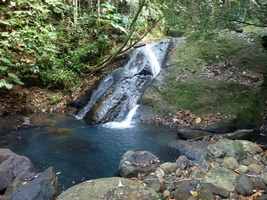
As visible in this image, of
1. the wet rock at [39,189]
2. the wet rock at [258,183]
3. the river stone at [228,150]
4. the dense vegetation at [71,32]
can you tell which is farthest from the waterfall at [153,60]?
the wet rock at [39,189]

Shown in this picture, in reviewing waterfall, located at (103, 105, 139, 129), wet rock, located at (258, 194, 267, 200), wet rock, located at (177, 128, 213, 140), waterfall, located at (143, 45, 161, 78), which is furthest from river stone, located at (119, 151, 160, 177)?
waterfall, located at (143, 45, 161, 78)

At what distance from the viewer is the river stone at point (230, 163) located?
20.6 ft

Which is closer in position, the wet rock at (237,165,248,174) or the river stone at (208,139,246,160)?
the wet rock at (237,165,248,174)

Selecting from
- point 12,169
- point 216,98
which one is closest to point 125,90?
point 216,98

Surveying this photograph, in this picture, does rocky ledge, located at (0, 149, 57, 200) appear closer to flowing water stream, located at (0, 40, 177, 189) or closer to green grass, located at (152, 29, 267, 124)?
flowing water stream, located at (0, 40, 177, 189)

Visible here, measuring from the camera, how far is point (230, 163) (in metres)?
6.33

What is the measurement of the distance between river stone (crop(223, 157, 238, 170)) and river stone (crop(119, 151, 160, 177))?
1.14 metres

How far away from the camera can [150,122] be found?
11.0 meters

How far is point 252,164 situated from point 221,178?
815mm

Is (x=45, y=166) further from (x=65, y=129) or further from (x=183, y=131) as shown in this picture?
(x=183, y=131)

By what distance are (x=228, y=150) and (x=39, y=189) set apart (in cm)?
322

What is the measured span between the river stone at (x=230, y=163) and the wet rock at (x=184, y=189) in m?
0.85

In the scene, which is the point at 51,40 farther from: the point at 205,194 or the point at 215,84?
the point at 205,194

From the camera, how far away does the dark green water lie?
7633mm
